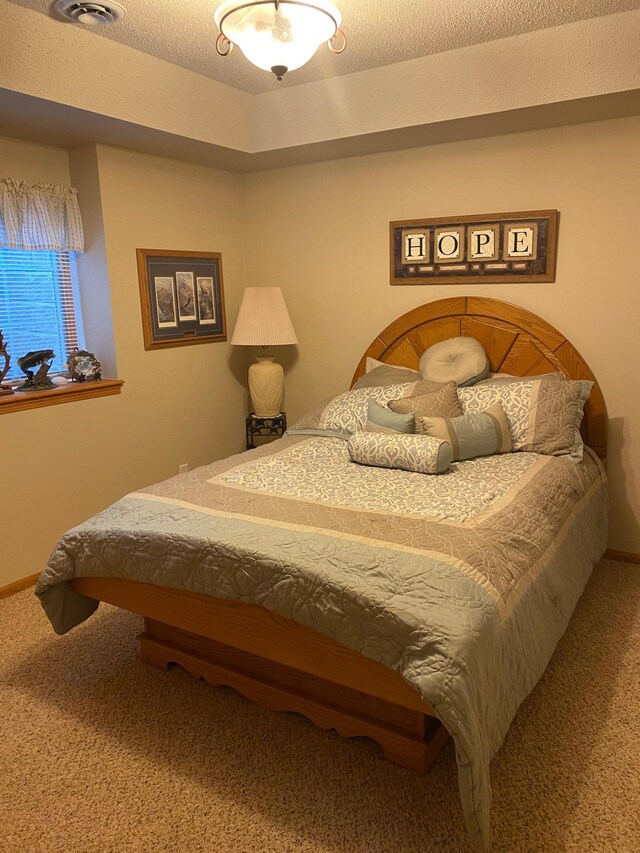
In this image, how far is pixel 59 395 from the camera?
322 centimetres

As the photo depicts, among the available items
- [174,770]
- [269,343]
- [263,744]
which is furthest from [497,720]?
[269,343]

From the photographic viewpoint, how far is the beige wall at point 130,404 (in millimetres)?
3154

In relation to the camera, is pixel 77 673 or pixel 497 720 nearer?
pixel 497 720

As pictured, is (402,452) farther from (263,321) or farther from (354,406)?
(263,321)

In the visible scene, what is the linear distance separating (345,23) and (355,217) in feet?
4.22

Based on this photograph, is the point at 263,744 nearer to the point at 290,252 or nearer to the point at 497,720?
the point at 497,720

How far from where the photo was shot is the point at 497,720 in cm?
172

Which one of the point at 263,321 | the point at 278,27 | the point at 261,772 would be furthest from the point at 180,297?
the point at 261,772

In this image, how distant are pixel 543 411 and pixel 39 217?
2644 mm

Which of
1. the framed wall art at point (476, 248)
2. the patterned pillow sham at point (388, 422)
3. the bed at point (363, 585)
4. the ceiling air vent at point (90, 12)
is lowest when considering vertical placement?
the bed at point (363, 585)

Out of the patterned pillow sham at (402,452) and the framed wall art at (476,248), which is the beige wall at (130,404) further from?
the patterned pillow sham at (402,452)

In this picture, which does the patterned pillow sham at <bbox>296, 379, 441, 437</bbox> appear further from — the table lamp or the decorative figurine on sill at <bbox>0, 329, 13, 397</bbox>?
the decorative figurine on sill at <bbox>0, 329, 13, 397</bbox>

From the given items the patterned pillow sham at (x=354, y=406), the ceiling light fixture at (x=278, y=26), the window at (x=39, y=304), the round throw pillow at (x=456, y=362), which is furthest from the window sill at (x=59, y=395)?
the ceiling light fixture at (x=278, y=26)

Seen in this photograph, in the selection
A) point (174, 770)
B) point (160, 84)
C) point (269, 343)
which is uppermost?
point (160, 84)
